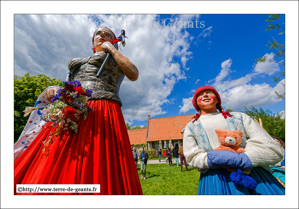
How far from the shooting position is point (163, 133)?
26859 millimetres

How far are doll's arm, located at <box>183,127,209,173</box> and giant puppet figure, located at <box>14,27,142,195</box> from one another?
70cm

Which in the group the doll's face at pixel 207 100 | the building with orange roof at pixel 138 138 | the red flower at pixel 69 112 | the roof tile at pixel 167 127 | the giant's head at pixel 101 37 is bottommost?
the building with orange roof at pixel 138 138

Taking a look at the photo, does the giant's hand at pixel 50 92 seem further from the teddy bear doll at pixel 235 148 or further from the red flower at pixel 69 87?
the teddy bear doll at pixel 235 148

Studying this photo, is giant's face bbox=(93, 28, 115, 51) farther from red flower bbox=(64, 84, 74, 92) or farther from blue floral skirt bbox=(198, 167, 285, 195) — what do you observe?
blue floral skirt bbox=(198, 167, 285, 195)

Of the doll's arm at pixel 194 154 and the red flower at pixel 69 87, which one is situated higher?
the red flower at pixel 69 87

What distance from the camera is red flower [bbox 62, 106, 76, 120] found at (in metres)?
1.59

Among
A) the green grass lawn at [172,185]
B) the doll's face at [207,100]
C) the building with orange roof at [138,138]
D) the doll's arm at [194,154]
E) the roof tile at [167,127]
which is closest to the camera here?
the doll's arm at [194,154]

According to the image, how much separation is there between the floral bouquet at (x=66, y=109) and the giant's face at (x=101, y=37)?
1108 mm

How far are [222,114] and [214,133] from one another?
318 mm

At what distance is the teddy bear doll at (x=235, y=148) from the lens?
145 cm

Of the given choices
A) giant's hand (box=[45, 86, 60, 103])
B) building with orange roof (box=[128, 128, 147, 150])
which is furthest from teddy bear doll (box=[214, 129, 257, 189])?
building with orange roof (box=[128, 128, 147, 150])

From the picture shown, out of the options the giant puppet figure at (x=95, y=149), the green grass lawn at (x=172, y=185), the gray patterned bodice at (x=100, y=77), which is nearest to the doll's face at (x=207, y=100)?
the giant puppet figure at (x=95, y=149)

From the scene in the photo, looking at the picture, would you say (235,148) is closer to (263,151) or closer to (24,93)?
(263,151)

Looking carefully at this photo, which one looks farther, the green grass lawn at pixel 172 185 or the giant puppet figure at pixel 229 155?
the green grass lawn at pixel 172 185
